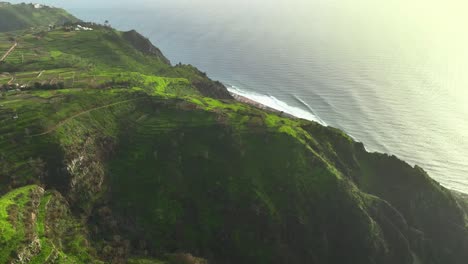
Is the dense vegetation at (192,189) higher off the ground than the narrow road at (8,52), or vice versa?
the narrow road at (8,52)

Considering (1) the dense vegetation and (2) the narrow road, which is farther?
(2) the narrow road

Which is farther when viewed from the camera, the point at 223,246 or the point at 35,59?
the point at 35,59

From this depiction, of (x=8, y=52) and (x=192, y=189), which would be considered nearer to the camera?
(x=192, y=189)

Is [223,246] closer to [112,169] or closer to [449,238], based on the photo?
[112,169]

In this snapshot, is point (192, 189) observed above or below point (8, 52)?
below

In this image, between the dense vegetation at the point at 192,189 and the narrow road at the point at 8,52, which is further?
the narrow road at the point at 8,52

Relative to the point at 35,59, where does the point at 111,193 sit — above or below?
below

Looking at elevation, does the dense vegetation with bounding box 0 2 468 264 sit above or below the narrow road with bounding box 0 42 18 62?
below

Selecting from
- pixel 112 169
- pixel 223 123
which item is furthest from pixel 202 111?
pixel 112 169
